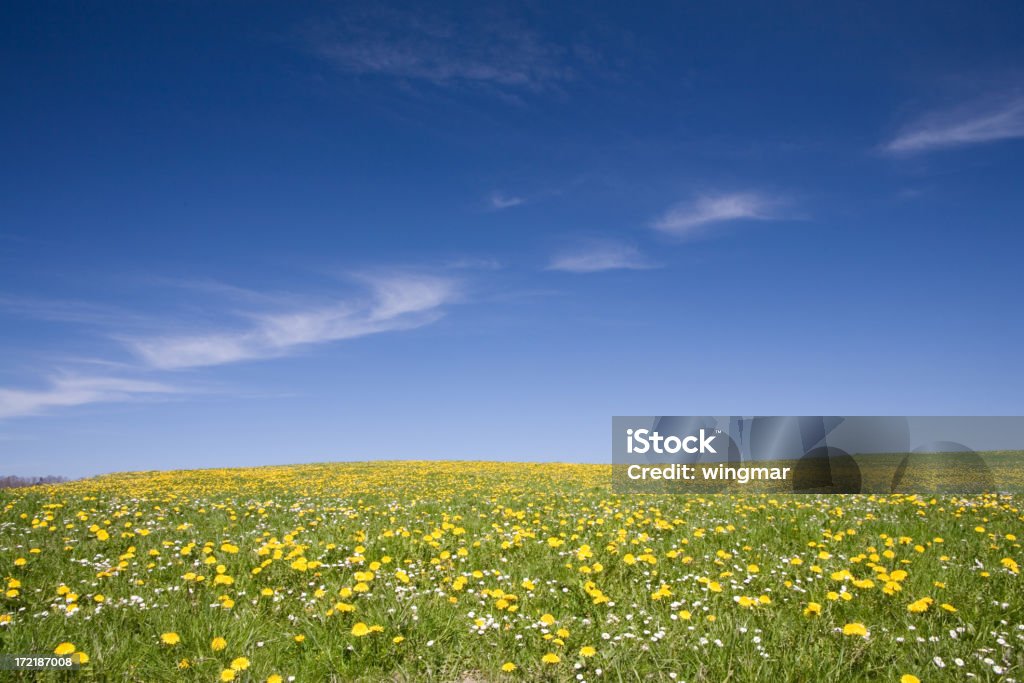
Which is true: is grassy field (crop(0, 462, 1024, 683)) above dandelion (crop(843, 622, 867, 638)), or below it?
below

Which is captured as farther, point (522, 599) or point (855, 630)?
point (522, 599)

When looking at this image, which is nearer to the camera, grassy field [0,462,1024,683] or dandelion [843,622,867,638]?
grassy field [0,462,1024,683]

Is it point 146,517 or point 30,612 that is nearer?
point 30,612

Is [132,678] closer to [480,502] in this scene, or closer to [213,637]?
[213,637]

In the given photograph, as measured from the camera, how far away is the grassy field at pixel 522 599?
465 centimetres

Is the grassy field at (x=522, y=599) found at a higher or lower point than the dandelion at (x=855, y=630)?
lower

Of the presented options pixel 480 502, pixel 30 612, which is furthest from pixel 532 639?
pixel 480 502

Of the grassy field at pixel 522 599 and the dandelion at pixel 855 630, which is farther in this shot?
the dandelion at pixel 855 630

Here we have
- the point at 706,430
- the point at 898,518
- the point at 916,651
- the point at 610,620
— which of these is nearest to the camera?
the point at 916,651

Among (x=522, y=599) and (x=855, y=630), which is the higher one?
(x=855, y=630)

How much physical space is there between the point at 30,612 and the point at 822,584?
8546 mm

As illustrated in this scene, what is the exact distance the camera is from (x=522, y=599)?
19.5ft

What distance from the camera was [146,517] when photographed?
11.3 meters

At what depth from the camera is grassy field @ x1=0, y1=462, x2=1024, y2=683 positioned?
465 cm
